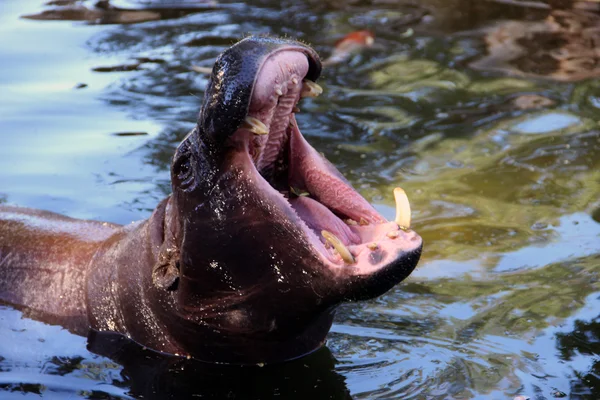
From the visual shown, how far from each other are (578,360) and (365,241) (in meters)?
1.41

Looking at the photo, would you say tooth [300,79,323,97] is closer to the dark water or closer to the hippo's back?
the dark water

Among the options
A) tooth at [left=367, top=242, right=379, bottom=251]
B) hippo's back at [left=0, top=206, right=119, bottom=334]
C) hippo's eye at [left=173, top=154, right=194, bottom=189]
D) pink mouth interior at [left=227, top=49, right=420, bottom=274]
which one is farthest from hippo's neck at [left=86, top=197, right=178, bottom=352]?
tooth at [left=367, top=242, right=379, bottom=251]

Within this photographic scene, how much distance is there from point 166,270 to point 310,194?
0.82 m

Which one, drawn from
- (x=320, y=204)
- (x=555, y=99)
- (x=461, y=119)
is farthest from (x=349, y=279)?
(x=555, y=99)

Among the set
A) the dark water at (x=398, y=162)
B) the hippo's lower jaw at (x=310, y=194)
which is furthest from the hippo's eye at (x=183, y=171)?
the dark water at (x=398, y=162)

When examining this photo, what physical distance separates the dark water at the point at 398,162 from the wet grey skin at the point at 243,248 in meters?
0.23

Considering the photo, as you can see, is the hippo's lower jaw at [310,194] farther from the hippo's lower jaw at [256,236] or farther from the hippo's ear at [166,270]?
the hippo's ear at [166,270]

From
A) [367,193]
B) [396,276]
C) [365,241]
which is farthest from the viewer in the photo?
[367,193]

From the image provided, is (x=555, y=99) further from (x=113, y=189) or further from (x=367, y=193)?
(x=113, y=189)

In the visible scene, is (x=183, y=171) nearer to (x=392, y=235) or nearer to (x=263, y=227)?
(x=263, y=227)

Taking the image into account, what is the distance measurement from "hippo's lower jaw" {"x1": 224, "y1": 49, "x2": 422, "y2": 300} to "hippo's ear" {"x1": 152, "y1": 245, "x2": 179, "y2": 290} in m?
0.60

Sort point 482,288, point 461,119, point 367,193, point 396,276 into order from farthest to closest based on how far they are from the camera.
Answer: point 461,119
point 367,193
point 482,288
point 396,276

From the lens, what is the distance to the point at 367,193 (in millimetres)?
7754

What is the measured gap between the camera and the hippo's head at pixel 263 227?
14.7 ft
